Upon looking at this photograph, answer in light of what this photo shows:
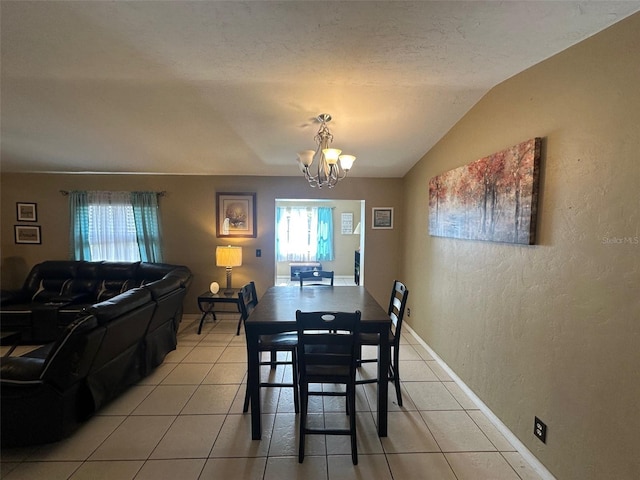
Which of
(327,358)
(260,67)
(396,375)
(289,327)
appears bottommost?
(396,375)

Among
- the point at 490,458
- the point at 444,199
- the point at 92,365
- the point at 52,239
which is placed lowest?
the point at 490,458

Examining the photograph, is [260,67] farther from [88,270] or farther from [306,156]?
[88,270]

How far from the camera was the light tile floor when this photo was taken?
1.66 metres

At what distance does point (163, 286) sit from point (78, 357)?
1.10 metres

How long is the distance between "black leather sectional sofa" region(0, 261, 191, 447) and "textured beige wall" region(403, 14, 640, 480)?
2.91 metres

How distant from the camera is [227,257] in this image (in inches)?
160

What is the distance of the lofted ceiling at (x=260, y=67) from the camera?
140 centimetres

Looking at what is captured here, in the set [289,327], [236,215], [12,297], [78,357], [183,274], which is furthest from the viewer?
[236,215]

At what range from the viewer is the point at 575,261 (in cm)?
148

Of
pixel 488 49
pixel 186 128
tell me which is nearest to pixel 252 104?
pixel 186 128

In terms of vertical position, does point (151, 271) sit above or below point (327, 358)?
above

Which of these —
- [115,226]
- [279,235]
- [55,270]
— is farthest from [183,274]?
[279,235]

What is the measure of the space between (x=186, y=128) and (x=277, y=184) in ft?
5.36

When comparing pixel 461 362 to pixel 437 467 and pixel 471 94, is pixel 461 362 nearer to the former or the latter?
pixel 437 467
